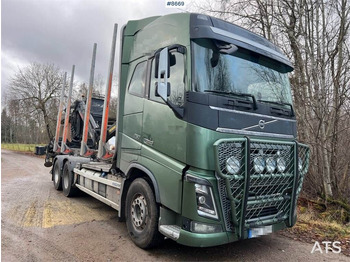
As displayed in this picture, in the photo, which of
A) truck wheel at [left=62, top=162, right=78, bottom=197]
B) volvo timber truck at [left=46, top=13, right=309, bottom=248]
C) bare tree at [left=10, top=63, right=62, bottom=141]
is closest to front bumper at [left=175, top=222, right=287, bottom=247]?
volvo timber truck at [left=46, top=13, right=309, bottom=248]

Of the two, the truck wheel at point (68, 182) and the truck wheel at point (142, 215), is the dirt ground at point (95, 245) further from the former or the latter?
the truck wheel at point (68, 182)

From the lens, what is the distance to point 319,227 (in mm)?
4730

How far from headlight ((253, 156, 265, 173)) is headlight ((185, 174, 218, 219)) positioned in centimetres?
66

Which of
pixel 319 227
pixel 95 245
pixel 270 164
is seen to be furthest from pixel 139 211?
pixel 319 227

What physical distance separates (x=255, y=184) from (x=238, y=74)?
1.43 meters

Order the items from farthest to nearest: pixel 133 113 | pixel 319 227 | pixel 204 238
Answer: pixel 319 227
pixel 133 113
pixel 204 238

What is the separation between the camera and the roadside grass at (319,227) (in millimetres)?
4230

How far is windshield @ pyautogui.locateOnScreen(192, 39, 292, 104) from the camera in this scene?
3137 millimetres

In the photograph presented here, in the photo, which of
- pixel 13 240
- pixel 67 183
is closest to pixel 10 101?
pixel 67 183

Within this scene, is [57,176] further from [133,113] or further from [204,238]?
[204,238]

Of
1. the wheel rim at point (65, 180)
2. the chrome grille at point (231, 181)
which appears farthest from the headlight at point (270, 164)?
A: the wheel rim at point (65, 180)

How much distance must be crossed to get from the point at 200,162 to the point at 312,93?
15.3 ft

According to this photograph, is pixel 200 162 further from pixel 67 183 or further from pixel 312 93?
pixel 67 183

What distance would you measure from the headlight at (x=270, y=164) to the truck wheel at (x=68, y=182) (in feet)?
17.7
